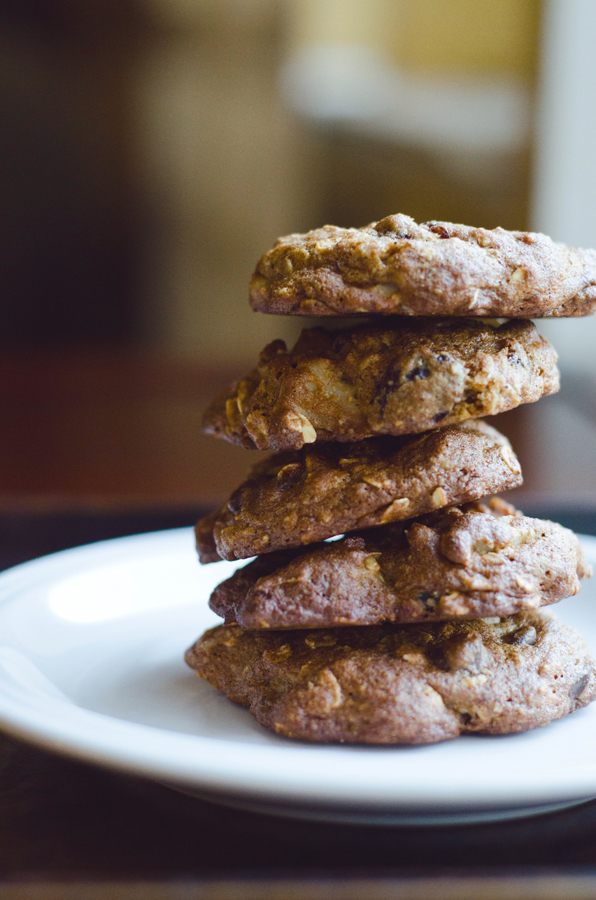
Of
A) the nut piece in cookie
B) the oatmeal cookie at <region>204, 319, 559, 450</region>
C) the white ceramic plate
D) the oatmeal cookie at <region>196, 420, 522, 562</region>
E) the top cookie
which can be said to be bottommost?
the white ceramic plate

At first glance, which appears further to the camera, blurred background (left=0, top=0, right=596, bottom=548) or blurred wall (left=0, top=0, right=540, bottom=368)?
blurred wall (left=0, top=0, right=540, bottom=368)

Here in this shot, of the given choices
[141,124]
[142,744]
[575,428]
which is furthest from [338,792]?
[141,124]

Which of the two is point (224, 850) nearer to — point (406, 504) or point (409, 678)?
point (409, 678)

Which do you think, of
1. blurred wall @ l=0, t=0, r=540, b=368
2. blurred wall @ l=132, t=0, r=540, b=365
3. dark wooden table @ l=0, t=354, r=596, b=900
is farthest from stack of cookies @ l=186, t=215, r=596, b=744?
blurred wall @ l=132, t=0, r=540, b=365

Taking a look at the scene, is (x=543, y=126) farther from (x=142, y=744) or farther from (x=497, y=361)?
(x=142, y=744)

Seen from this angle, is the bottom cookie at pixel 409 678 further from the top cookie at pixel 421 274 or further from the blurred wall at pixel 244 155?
the blurred wall at pixel 244 155

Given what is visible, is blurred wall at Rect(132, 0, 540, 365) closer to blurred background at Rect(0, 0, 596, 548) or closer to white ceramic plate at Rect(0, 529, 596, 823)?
blurred background at Rect(0, 0, 596, 548)

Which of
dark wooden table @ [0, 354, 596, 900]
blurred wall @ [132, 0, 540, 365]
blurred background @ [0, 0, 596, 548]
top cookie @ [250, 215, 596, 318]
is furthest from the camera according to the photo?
blurred wall @ [132, 0, 540, 365]

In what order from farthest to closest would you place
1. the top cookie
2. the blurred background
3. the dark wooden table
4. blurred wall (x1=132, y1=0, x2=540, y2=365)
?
blurred wall (x1=132, y1=0, x2=540, y2=365) < the blurred background < the top cookie < the dark wooden table

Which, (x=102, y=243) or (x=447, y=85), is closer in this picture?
(x=447, y=85)

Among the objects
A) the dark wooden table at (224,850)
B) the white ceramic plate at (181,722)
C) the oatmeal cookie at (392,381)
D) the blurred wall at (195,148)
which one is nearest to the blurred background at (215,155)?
the blurred wall at (195,148)
